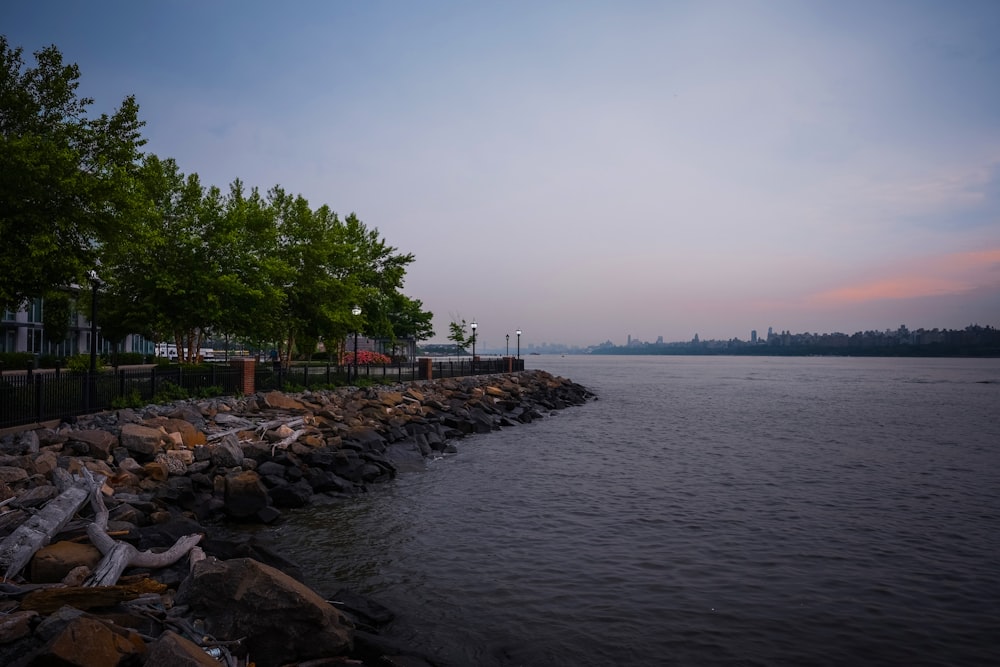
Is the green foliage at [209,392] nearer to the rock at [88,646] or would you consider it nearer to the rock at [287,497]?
the rock at [287,497]

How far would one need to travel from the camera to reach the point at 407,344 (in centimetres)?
7775

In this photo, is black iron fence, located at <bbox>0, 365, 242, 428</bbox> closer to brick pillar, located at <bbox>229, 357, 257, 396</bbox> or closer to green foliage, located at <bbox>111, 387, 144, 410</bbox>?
green foliage, located at <bbox>111, 387, 144, 410</bbox>

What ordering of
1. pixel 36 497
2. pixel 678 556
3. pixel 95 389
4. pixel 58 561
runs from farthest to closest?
pixel 95 389 < pixel 678 556 < pixel 36 497 < pixel 58 561

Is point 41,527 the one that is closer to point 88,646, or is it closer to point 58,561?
point 58,561

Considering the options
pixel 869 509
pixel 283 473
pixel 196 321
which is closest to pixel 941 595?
pixel 869 509

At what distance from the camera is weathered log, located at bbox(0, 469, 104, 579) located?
23.2ft

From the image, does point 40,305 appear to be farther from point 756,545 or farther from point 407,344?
point 756,545

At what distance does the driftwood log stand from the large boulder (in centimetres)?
113

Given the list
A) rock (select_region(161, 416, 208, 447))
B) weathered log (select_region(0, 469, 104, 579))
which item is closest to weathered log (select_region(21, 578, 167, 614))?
weathered log (select_region(0, 469, 104, 579))

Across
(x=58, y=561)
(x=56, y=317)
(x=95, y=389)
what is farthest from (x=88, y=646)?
(x=56, y=317)

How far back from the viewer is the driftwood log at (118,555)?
23.4ft

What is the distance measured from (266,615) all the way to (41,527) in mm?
3867

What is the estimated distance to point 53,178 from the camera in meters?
17.6

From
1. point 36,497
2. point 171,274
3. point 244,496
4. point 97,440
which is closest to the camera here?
point 36,497
